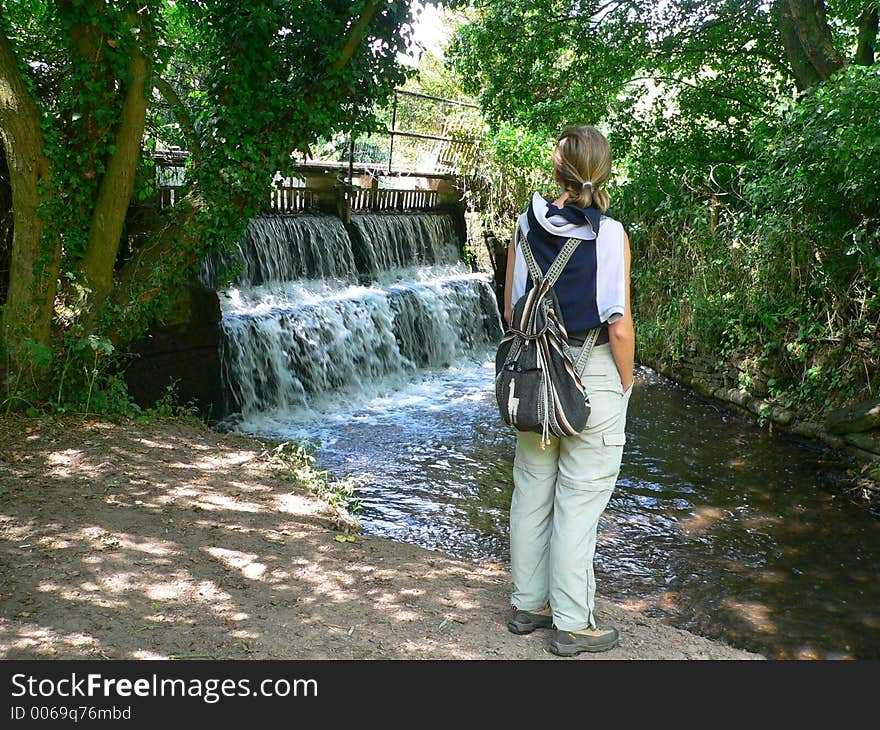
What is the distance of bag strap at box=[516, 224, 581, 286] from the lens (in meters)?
3.07

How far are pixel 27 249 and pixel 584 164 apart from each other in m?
4.64

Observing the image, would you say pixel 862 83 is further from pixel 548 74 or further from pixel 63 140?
pixel 63 140

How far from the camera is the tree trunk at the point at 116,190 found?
6.18 meters

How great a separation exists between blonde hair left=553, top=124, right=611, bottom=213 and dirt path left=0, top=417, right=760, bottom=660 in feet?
5.94

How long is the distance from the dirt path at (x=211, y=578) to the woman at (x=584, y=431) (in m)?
0.23

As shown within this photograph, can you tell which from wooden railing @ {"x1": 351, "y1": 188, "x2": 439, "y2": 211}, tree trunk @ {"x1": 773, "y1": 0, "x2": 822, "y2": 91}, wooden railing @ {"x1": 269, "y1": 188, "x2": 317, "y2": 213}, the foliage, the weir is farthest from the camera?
wooden railing @ {"x1": 351, "y1": 188, "x2": 439, "y2": 211}

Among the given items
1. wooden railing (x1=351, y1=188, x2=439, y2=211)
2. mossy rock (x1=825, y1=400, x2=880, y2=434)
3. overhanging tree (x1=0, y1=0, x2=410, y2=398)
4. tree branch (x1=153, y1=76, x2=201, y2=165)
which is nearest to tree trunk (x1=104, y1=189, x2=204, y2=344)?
overhanging tree (x1=0, y1=0, x2=410, y2=398)

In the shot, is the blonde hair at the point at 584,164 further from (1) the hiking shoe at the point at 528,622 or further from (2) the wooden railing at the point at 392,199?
(2) the wooden railing at the point at 392,199

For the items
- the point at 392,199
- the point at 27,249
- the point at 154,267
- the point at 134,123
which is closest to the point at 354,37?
the point at 134,123

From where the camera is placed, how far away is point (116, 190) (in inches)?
251

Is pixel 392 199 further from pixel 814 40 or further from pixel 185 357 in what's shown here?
pixel 814 40

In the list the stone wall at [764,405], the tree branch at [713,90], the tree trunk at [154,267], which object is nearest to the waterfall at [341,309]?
the tree trunk at [154,267]

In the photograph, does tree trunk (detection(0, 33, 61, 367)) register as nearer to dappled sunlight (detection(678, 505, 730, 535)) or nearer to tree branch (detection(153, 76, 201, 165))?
Result: tree branch (detection(153, 76, 201, 165))

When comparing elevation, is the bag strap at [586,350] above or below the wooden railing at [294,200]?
below
